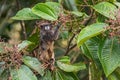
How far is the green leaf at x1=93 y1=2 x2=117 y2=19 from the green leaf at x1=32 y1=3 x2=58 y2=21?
0.39 feet

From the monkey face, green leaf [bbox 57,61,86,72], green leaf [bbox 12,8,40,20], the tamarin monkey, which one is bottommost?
green leaf [bbox 57,61,86,72]

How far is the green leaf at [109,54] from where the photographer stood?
0.96 metres

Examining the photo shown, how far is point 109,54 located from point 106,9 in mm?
127

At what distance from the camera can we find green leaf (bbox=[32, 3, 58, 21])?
3.36 feet

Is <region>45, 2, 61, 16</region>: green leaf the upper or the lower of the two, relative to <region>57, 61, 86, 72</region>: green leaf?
upper

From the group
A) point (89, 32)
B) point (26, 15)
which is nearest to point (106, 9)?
point (89, 32)

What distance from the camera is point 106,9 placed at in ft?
3.34

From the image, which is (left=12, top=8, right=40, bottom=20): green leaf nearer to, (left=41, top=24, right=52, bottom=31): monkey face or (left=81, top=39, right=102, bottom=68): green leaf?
(left=41, top=24, right=52, bottom=31): monkey face

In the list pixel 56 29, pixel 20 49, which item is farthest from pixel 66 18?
pixel 20 49

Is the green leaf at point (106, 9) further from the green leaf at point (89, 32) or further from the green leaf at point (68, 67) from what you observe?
the green leaf at point (68, 67)

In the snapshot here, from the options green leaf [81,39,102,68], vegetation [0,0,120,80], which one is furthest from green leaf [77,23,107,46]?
green leaf [81,39,102,68]

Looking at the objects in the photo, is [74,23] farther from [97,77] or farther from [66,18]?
[97,77]

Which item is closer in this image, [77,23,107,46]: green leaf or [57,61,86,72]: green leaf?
[77,23,107,46]: green leaf

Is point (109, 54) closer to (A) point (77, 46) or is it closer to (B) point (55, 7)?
(A) point (77, 46)
